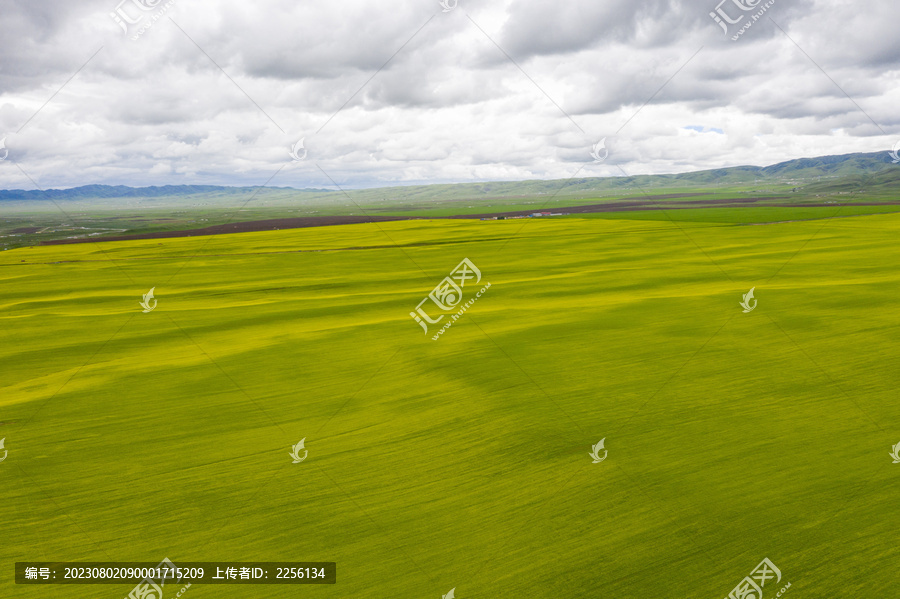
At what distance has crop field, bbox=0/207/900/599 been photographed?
437 inches

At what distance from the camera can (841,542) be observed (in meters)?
11.1

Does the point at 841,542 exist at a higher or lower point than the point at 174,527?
lower

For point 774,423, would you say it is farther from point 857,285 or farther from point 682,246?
point 682,246

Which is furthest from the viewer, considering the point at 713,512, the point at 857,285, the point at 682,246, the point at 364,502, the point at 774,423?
the point at 682,246

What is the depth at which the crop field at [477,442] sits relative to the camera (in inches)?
437

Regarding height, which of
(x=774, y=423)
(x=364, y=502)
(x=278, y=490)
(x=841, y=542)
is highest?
(x=278, y=490)

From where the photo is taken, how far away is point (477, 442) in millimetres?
16078

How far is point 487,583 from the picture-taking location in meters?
10.5

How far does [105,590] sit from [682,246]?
61.8m

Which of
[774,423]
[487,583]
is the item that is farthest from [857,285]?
[487,583]

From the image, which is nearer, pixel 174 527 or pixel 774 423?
pixel 174 527

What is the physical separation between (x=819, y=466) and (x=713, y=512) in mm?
3913

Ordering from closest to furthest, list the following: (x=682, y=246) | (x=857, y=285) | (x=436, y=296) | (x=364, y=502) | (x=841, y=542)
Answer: (x=841, y=542), (x=364, y=502), (x=857, y=285), (x=436, y=296), (x=682, y=246)

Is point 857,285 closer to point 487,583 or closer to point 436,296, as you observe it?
point 436,296
